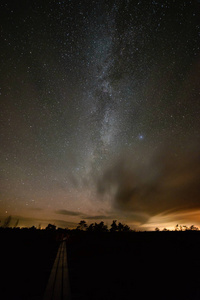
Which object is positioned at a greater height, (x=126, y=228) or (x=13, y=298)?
(x=126, y=228)

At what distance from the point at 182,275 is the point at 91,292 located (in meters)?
4.76

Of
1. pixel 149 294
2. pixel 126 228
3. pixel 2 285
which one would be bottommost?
pixel 2 285

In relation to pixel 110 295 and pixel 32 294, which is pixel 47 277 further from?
pixel 110 295

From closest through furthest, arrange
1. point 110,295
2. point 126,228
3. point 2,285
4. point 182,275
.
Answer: point 110,295 < point 2,285 < point 182,275 < point 126,228

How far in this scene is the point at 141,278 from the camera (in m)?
6.61

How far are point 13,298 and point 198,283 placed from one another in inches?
255

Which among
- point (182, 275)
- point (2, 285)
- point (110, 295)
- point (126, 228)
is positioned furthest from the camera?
point (126, 228)

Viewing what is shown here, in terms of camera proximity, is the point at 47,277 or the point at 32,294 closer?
the point at 32,294

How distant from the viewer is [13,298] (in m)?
4.29

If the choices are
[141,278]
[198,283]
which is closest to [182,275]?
[198,283]

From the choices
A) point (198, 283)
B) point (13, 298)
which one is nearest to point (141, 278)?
point (198, 283)

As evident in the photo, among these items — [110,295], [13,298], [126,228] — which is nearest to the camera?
[13,298]

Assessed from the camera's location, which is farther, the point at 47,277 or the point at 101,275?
the point at 101,275

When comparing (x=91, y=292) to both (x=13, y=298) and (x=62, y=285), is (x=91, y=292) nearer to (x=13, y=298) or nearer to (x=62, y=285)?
(x=62, y=285)
